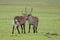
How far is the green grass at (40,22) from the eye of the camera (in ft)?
7.46

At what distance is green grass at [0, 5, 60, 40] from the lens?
2.27 m

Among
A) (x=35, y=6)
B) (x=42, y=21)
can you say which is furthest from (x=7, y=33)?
(x=35, y=6)

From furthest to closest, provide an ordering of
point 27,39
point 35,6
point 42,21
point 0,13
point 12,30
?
point 35,6 → point 0,13 → point 42,21 → point 12,30 → point 27,39

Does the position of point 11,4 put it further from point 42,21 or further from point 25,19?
point 25,19

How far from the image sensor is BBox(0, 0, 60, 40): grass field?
229cm

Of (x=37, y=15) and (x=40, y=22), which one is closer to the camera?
(x=40, y=22)

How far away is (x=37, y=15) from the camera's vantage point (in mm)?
2885

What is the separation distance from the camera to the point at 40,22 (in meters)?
2.66

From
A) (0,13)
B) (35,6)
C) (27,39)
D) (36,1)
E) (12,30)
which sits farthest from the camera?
(36,1)

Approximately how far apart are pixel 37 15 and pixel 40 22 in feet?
0.79

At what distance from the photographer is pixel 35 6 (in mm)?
3320

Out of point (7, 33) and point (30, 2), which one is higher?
point (30, 2)

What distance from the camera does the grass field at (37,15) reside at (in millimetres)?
2291

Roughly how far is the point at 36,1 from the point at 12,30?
1.28 metres
